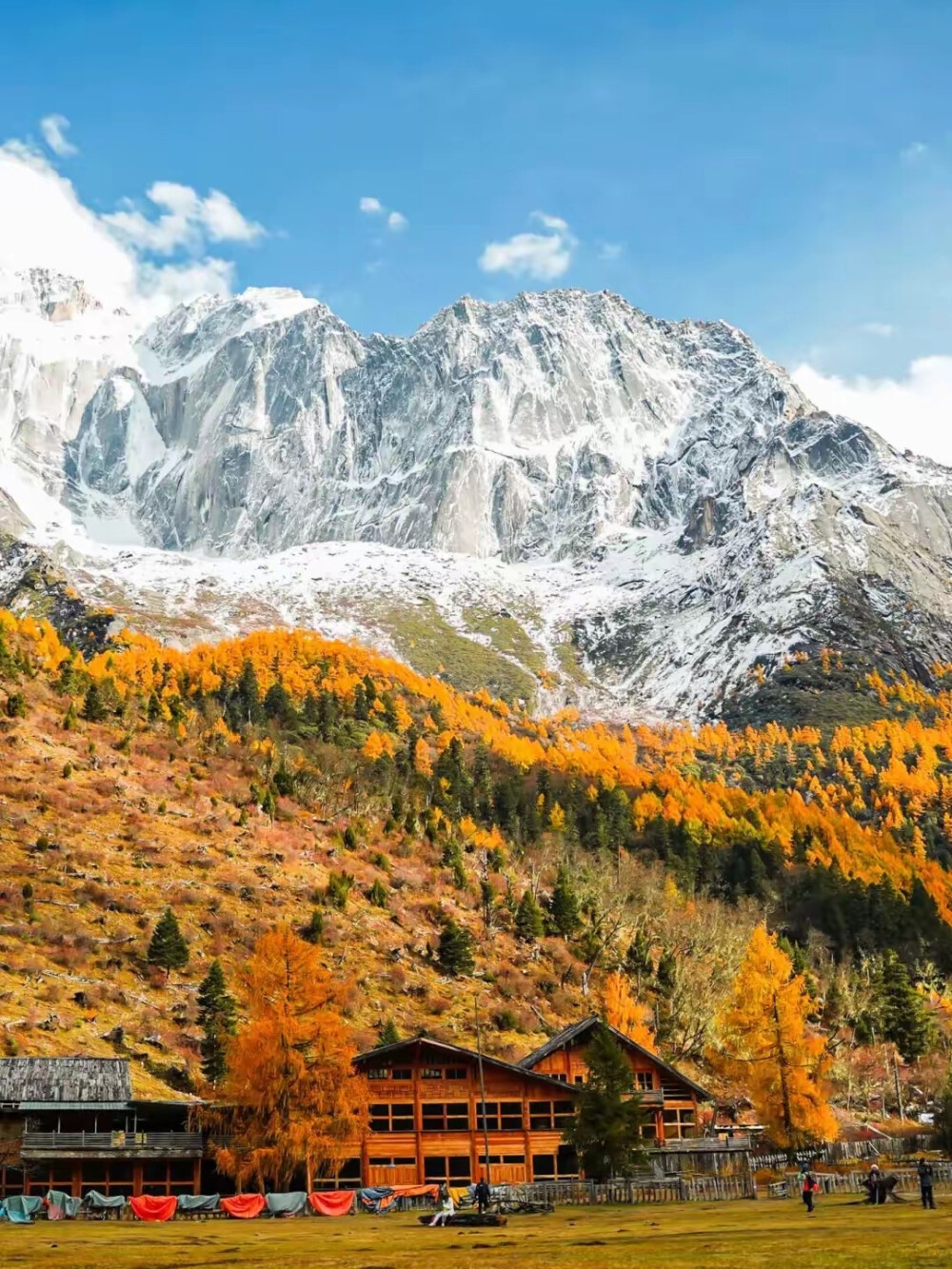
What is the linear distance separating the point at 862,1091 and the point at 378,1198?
65847 mm

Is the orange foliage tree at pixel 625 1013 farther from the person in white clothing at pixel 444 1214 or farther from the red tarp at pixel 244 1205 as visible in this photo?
the person in white clothing at pixel 444 1214

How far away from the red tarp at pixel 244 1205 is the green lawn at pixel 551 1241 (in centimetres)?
402

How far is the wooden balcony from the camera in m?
63.1

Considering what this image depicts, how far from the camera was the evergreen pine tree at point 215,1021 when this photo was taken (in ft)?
259

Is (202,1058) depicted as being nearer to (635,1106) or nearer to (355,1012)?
(355,1012)

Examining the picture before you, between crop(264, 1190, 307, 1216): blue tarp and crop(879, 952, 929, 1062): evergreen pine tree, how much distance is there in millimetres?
78255

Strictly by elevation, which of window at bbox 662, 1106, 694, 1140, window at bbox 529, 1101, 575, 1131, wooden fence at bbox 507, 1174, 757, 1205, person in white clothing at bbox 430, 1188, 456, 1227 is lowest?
wooden fence at bbox 507, 1174, 757, 1205

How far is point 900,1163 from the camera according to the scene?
232 ft

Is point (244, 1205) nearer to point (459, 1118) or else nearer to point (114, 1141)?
point (114, 1141)

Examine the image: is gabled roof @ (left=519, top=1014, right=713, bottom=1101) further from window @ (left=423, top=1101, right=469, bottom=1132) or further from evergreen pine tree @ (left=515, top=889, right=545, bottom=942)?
evergreen pine tree @ (left=515, top=889, right=545, bottom=942)

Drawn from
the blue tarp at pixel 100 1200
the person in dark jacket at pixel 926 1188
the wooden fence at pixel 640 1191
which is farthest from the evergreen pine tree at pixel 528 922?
the person in dark jacket at pixel 926 1188

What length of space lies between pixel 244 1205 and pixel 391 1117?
16795 mm

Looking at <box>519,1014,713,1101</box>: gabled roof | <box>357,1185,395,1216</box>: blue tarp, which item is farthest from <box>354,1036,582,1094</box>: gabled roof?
<box>357,1185,395,1216</box>: blue tarp

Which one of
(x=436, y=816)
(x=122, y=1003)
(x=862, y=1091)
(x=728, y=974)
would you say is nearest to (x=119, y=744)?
(x=436, y=816)
